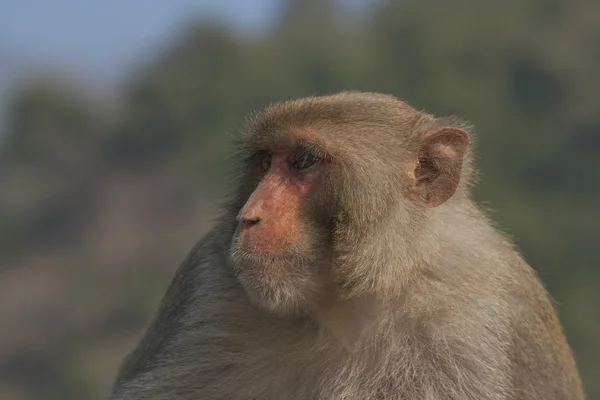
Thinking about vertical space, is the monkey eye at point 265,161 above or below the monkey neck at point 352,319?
above

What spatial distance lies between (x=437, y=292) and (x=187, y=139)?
47624mm

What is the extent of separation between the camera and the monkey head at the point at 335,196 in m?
5.07

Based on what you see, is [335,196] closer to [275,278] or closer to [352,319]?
[275,278]

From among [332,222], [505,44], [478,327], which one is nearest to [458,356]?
[478,327]

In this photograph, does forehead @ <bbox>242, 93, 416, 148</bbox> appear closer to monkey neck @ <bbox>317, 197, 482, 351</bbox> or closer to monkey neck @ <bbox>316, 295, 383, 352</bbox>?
monkey neck @ <bbox>317, 197, 482, 351</bbox>

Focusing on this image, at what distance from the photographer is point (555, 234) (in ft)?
155

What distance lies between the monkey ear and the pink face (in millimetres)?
520

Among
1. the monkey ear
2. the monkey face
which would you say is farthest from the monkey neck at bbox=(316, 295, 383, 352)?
the monkey ear

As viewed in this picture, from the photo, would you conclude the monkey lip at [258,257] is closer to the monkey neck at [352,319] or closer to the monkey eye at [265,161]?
the monkey neck at [352,319]

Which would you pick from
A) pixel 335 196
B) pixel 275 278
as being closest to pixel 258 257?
pixel 275 278

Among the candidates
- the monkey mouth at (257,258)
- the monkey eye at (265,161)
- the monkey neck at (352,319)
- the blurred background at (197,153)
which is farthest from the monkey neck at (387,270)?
the blurred background at (197,153)

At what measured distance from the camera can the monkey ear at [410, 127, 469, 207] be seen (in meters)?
5.41

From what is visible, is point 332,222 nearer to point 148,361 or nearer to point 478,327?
point 478,327

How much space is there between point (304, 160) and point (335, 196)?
0.78ft
